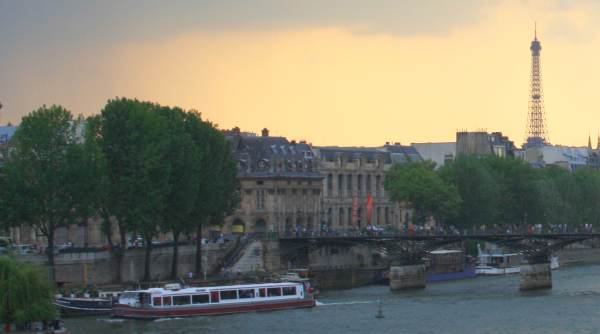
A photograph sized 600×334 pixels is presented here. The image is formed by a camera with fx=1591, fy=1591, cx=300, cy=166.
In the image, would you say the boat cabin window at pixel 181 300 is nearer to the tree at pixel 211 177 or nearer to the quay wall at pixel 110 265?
the quay wall at pixel 110 265

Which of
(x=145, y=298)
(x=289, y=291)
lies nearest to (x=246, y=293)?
(x=289, y=291)

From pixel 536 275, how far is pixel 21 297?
54.9 metres

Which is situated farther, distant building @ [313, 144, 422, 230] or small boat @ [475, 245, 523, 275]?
distant building @ [313, 144, 422, 230]

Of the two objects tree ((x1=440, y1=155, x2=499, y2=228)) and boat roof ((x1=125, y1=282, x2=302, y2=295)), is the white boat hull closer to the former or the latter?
tree ((x1=440, y1=155, x2=499, y2=228))

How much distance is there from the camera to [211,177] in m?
125

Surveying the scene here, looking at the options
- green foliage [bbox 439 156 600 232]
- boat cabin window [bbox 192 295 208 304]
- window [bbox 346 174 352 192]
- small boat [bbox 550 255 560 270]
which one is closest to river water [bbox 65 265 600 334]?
boat cabin window [bbox 192 295 208 304]

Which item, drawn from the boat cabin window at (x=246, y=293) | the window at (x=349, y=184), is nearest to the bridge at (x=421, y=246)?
the boat cabin window at (x=246, y=293)

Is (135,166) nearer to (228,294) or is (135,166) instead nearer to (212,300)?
(228,294)

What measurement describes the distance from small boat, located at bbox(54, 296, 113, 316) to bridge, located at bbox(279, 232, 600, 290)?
33134 mm

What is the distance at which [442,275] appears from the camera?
5782 inches

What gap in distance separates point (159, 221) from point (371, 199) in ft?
190

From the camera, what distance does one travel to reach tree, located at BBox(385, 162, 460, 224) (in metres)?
166

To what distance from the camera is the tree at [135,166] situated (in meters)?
114

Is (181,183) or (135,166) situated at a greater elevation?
(135,166)
